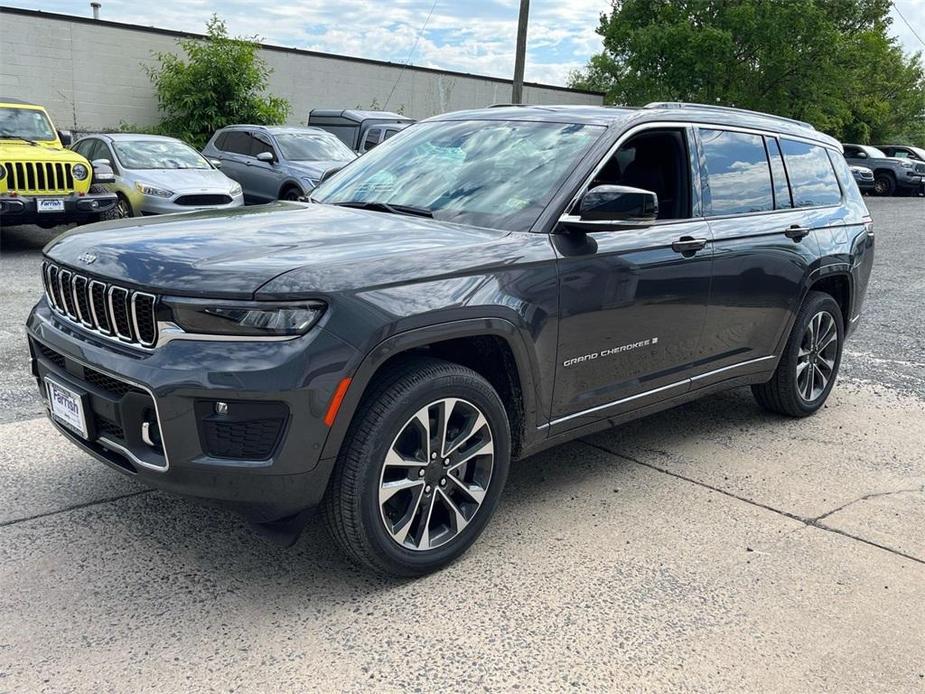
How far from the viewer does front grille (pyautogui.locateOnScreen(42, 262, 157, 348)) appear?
9.79ft

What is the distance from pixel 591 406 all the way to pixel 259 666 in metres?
1.82

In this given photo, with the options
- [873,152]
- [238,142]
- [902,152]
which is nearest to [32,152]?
[238,142]

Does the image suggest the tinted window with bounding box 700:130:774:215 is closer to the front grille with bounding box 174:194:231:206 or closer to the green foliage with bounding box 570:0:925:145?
the front grille with bounding box 174:194:231:206

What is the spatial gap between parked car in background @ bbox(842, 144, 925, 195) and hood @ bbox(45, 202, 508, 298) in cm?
3078

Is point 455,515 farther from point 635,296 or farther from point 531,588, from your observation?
point 635,296

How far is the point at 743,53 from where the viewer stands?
28891 millimetres

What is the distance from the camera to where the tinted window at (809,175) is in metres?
5.21

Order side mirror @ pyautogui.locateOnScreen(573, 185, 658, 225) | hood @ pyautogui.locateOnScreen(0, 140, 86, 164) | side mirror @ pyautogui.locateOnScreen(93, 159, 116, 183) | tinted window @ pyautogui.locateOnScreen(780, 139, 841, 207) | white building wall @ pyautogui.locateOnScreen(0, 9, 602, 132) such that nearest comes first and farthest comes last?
side mirror @ pyautogui.locateOnScreen(573, 185, 658, 225) < tinted window @ pyautogui.locateOnScreen(780, 139, 841, 207) < hood @ pyautogui.locateOnScreen(0, 140, 86, 164) < side mirror @ pyautogui.locateOnScreen(93, 159, 116, 183) < white building wall @ pyautogui.locateOnScreen(0, 9, 602, 132)

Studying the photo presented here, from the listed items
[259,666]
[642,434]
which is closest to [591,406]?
[642,434]

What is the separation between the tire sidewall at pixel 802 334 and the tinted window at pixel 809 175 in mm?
585

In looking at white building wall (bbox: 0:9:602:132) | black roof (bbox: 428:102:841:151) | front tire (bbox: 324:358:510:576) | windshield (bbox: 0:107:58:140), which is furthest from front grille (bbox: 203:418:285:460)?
white building wall (bbox: 0:9:602:132)

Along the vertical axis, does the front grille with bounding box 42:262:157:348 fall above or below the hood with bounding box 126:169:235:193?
above

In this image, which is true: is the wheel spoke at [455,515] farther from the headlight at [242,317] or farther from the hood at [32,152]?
the hood at [32,152]

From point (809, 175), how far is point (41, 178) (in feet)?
29.9
